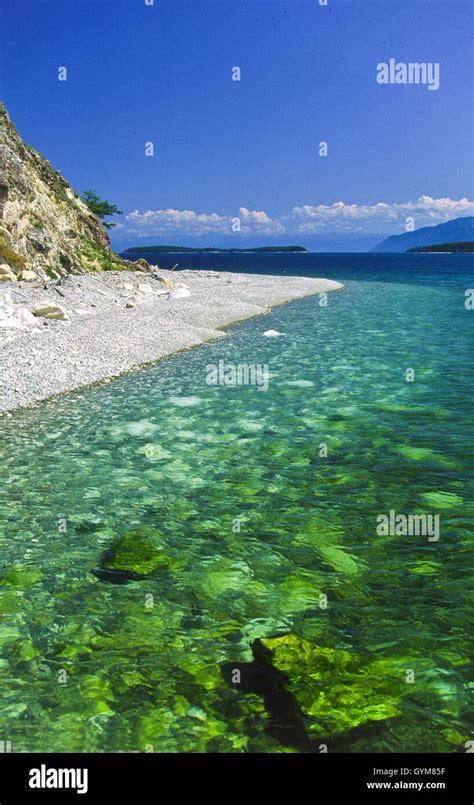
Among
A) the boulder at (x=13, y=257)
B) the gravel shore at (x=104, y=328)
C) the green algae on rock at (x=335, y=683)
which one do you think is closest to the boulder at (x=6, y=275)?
the boulder at (x=13, y=257)

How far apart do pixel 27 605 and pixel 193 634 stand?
2647 mm

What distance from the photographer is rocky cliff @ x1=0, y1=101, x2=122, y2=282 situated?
4131 centimetres

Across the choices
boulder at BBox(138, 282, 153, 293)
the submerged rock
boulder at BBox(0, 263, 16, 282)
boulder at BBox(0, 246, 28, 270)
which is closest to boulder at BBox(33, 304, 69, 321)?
boulder at BBox(0, 263, 16, 282)

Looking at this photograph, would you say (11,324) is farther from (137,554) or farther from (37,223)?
(137,554)

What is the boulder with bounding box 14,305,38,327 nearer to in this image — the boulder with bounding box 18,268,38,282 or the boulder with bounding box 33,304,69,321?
the boulder with bounding box 33,304,69,321

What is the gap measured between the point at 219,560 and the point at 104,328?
78.2 feet

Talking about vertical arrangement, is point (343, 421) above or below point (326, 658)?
above

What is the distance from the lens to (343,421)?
17688 millimetres

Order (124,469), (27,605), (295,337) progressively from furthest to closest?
(295,337) < (124,469) < (27,605)

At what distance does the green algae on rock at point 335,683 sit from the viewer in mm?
6271

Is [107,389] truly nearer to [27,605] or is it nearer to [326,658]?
[27,605]

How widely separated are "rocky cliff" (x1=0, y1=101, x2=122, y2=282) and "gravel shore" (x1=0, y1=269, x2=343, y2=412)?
2306mm
